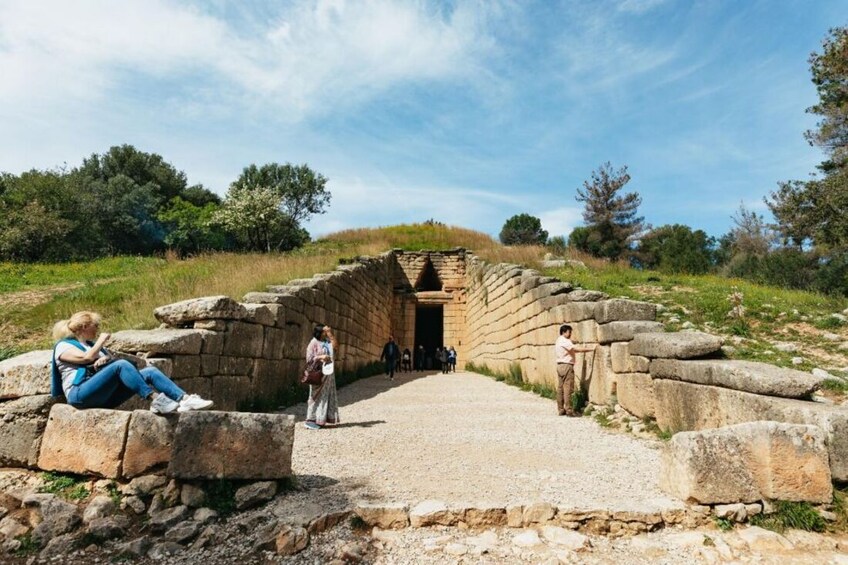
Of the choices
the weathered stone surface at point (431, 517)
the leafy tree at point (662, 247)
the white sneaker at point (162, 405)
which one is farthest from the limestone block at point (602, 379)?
the leafy tree at point (662, 247)

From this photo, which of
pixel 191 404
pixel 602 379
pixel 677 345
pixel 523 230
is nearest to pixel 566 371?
pixel 602 379

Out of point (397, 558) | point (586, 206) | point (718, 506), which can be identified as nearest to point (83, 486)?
point (397, 558)

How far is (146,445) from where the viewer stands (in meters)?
3.71

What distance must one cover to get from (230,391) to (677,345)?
574 cm

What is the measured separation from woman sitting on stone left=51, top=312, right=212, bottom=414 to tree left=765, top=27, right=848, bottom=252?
1987 cm

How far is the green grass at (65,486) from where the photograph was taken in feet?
11.8

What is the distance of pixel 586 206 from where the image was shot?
120 ft

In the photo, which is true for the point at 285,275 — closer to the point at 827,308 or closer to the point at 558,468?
the point at 558,468

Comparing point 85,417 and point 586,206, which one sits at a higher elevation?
point 586,206

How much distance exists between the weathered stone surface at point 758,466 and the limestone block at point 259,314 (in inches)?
228

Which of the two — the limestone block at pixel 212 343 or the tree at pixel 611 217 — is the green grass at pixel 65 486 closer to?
the limestone block at pixel 212 343

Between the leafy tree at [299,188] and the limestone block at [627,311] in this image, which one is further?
the leafy tree at [299,188]

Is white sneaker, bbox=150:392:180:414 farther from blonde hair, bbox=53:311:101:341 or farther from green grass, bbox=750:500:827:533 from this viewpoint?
green grass, bbox=750:500:827:533

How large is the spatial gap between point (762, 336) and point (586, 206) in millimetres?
29854
